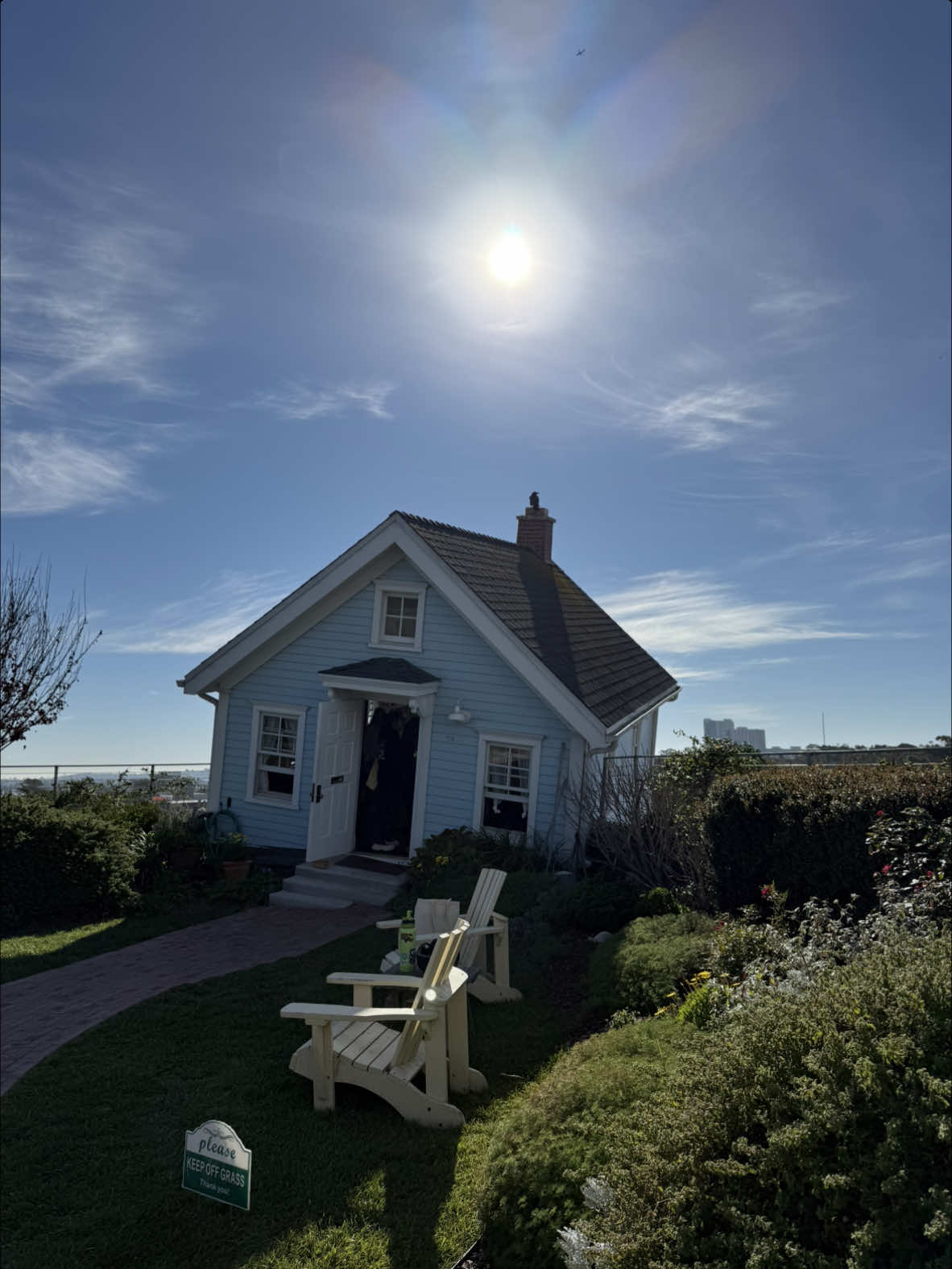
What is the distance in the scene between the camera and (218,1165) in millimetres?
4496

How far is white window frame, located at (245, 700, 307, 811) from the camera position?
49.6ft

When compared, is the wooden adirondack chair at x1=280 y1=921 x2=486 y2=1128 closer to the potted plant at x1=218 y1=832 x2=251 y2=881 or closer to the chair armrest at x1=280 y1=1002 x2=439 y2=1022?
the chair armrest at x1=280 y1=1002 x2=439 y2=1022

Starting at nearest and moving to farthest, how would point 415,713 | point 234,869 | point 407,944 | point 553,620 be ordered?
point 407,944 → point 234,869 → point 415,713 → point 553,620

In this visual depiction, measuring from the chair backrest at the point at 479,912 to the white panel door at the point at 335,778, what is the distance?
5907 millimetres

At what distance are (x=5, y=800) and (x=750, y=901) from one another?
1023 centimetres

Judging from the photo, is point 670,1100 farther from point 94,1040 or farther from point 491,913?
point 94,1040

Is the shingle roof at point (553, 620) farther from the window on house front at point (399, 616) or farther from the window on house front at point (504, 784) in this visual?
the window on house front at point (504, 784)

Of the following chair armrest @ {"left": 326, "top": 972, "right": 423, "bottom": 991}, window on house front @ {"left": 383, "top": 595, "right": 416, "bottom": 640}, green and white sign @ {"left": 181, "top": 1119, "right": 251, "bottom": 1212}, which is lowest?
green and white sign @ {"left": 181, "top": 1119, "right": 251, "bottom": 1212}

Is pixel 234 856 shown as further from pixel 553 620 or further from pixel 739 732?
pixel 739 732

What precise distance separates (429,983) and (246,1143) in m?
1.49

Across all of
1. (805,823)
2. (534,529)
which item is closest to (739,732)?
(534,529)

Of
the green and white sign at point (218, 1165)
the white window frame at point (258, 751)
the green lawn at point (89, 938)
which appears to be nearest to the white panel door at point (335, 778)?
the white window frame at point (258, 751)

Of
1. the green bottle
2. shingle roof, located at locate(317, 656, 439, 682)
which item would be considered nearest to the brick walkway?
the green bottle

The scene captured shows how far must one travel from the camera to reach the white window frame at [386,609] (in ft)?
48.0
